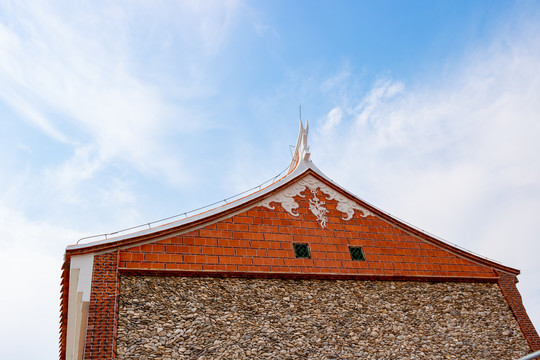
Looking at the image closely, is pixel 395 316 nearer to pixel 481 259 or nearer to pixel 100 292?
pixel 481 259

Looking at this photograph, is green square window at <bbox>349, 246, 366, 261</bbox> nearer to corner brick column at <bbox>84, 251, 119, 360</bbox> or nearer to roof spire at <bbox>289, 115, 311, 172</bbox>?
roof spire at <bbox>289, 115, 311, 172</bbox>

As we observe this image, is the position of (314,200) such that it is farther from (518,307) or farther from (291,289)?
(518,307)

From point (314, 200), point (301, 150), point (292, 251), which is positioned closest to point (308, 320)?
point (292, 251)

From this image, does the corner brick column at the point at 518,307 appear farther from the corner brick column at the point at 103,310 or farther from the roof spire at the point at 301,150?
the corner brick column at the point at 103,310

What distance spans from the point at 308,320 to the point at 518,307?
19.6 feet

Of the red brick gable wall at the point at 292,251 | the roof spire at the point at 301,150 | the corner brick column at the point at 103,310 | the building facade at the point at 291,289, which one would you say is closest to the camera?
the corner brick column at the point at 103,310

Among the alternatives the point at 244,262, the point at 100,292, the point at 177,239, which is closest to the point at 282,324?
the point at 244,262

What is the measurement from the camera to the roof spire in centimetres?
1202

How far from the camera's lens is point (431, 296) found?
402 inches

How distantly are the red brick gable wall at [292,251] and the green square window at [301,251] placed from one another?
0.11 meters

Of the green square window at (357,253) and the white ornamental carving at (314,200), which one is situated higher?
the white ornamental carving at (314,200)

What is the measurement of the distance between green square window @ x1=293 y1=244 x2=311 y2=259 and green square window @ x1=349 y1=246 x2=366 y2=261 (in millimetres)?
1184

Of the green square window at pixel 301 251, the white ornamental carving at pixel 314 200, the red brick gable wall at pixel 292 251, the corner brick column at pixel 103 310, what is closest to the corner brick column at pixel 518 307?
the red brick gable wall at pixel 292 251

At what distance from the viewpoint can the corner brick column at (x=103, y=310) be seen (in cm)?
713
